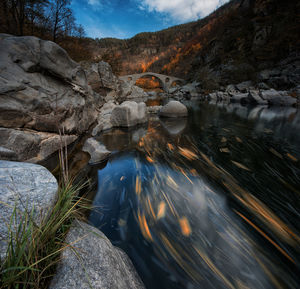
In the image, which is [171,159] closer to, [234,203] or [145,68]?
[234,203]

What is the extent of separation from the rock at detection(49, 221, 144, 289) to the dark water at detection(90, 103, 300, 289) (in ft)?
1.39

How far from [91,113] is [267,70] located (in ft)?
86.6

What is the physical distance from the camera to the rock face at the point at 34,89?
10.3 ft

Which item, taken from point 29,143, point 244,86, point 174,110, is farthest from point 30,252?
point 244,86

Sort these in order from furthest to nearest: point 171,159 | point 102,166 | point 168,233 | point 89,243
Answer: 1. point 171,159
2. point 102,166
3. point 168,233
4. point 89,243

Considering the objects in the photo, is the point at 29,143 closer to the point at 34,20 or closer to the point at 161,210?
the point at 161,210

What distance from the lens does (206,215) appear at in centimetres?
186

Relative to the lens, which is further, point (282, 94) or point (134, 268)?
point (282, 94)

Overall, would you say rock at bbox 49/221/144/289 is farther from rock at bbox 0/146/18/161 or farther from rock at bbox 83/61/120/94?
rock at bbox 83/61/120/94

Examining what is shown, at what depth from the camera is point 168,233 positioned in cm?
163

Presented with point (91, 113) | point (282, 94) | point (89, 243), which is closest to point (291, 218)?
point (89, 243)

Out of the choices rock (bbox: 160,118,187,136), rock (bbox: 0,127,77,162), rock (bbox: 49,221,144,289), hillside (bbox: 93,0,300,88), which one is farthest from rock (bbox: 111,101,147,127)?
hillside (bbox: 93,0,300,88)

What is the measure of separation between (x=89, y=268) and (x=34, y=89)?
452cm

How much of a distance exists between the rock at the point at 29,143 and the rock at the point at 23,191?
176cm
